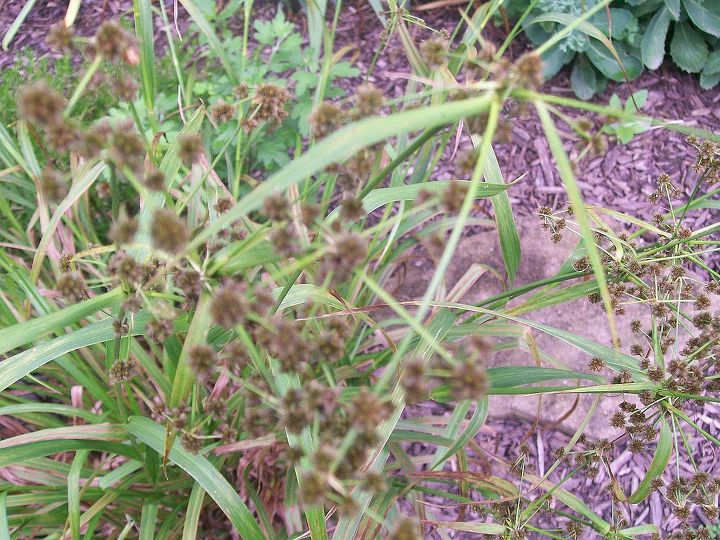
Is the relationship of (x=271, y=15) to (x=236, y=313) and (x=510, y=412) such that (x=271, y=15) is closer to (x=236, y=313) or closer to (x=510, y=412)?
(x=510, y=412)

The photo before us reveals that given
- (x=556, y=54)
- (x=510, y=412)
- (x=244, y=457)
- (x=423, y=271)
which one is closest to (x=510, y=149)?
(x=556, y=54)

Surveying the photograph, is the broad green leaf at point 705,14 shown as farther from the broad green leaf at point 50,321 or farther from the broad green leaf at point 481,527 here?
the broad green leaf at point 50,321

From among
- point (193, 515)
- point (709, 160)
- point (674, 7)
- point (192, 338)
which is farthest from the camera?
point (674, 7)

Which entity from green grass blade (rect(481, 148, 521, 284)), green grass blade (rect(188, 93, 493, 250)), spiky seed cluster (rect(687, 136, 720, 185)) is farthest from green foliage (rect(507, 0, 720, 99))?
green grass blade (rect(188, 93, 493, 250))

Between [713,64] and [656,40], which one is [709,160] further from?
[713,64]

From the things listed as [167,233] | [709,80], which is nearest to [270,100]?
[167,233]

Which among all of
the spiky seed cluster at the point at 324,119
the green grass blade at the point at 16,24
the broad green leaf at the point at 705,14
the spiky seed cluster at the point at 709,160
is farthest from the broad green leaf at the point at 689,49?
the green grass blade at the point at 16,24
